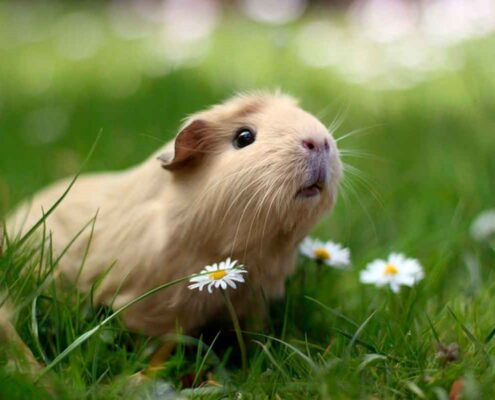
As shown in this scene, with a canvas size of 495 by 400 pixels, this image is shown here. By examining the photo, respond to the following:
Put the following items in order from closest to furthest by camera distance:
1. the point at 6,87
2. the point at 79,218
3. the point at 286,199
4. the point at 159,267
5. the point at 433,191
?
the point at 286,199 → the point at 159,267 → the point at 79,218 → the point at 433,191 → the point at 6,87

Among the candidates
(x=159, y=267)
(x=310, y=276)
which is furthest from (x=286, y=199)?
(x=310, y=276)

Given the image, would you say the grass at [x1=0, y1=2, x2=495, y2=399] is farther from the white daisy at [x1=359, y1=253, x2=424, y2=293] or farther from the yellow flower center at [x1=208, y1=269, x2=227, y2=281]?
the yellow flower center at [x1=208, y1=269, x2=227, y2=281]

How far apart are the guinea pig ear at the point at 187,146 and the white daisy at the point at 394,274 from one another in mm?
707

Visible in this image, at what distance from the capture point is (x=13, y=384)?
181 centimetres

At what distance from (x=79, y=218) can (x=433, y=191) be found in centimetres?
159

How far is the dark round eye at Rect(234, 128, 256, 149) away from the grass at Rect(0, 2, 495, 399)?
395 millimetres

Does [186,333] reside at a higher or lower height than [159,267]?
lower

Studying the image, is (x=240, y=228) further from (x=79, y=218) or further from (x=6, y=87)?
(x=6, y=87)

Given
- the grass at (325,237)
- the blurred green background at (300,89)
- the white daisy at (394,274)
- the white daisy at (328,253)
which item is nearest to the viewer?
the grass at (325,237)

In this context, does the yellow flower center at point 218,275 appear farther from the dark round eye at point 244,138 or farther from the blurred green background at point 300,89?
the blurred green background at point 300,89

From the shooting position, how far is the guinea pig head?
2.21 meters

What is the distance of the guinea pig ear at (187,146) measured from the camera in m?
2.34

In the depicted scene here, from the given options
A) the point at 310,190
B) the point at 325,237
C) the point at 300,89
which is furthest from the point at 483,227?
the point at 300,89

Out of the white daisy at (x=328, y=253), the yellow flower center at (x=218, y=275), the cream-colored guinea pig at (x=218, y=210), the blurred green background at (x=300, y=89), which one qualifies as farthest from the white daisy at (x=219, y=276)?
the blurred green background at (x=300, y=89)
